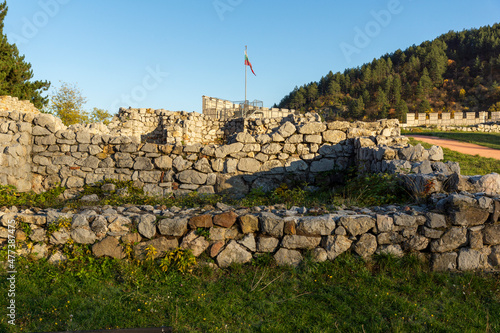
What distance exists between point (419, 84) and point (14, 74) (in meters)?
64.4

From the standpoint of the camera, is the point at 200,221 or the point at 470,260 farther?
the point at 200,221

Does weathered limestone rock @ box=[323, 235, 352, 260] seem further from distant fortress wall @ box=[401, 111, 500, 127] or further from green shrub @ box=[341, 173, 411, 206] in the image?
distant fortress wall @ box=[401, 111, 500, 127]

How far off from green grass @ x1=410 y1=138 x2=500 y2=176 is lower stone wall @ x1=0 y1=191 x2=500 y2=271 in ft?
19.3

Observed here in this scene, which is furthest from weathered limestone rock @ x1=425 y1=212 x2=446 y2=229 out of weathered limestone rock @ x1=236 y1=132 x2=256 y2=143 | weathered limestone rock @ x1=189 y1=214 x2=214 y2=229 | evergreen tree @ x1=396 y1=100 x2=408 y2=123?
evergreen tree @ x1=396 y1=100 x2=408 y2=123

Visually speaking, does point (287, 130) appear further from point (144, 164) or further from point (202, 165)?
point (144, 164)

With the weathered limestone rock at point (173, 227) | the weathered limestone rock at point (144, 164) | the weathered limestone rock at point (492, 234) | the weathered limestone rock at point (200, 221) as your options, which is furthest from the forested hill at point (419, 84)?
the weathered limestone rock at point (173, 227)

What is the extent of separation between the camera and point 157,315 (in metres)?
3.25

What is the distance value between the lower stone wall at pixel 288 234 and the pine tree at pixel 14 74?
21.6 meters

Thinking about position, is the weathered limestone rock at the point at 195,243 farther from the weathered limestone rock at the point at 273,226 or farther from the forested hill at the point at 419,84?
the forested hill at the point at 419,84

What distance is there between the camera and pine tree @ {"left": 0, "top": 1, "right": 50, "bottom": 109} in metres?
21.8

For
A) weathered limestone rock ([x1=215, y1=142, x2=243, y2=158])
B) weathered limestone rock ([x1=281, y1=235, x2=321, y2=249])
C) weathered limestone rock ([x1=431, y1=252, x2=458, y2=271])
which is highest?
weathered limestone rock ([x1=215, y1=142, x2=243, y2=158])

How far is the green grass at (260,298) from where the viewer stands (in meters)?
3.13

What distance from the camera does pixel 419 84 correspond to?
61562mm

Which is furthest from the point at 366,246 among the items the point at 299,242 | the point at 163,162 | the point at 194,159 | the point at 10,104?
the point at 10,104
